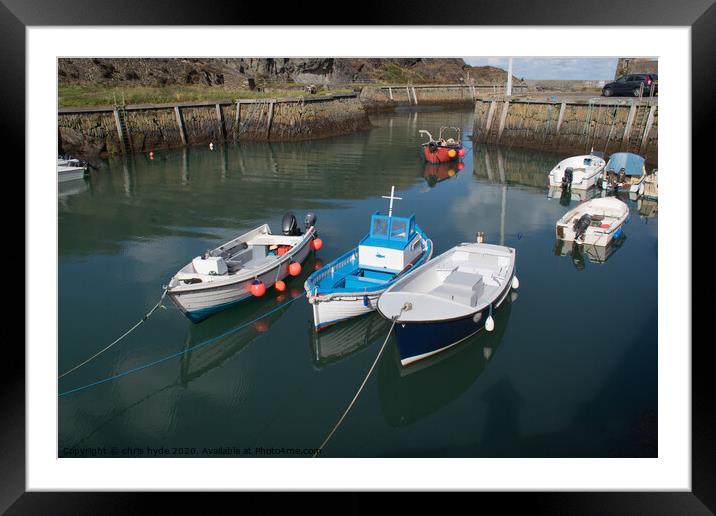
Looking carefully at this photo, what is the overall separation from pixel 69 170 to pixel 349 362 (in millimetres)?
25311

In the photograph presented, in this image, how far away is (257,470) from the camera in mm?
7215

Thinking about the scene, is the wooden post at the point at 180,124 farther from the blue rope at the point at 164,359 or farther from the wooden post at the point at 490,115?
the blue rope at the point at 164,359

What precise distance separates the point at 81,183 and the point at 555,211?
2499 centimetres

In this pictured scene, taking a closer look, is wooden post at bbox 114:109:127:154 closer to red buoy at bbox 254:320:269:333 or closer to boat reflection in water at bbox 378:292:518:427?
red buoy at bbox 254:320:269:333

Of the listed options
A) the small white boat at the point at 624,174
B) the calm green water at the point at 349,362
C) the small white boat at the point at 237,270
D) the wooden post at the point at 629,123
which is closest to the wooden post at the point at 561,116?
the wooden post at the point at 629,123

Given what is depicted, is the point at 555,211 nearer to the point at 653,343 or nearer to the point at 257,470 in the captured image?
the point at 653,343

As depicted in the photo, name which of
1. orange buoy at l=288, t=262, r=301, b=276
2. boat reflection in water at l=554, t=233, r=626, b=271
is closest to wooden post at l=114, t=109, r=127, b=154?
orange buoy at l=288, t=262, r=301, b=276

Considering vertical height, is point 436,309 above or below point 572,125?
below

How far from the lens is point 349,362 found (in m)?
12.3

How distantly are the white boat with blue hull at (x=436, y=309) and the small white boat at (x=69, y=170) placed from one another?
82.0ft

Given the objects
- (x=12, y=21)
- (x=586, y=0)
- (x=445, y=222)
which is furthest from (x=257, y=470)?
(x=445, y=222)

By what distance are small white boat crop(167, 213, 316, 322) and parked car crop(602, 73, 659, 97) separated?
111 ft

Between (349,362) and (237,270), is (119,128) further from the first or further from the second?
(349,362)

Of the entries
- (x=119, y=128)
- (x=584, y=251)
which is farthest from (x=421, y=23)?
(x=119, y=128)
